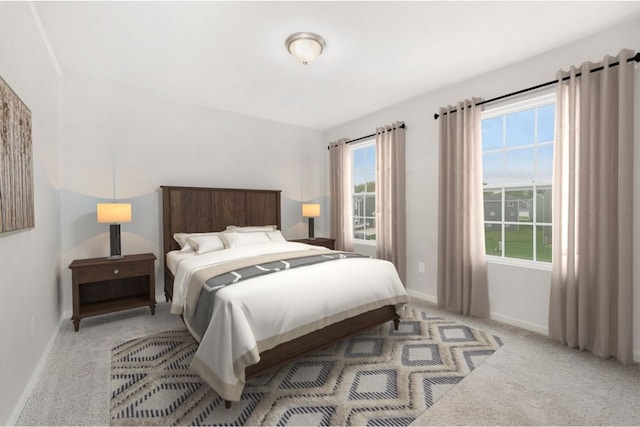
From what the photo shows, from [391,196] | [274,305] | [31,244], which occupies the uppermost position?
[391,196]

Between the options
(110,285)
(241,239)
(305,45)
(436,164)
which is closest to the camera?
(305,45)

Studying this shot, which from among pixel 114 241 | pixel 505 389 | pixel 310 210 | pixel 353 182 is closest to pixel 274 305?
pixel 505 389

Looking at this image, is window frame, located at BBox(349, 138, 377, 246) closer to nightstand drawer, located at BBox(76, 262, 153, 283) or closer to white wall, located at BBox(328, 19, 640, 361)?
white wall, located at BBox(328, 19, 640, 361)

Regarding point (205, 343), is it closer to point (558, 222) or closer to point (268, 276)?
point (268, 276)

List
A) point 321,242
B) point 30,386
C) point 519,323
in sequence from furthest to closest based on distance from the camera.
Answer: point 321,242 → point 519,323 → point 30,386

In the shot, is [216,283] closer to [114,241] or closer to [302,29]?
[114,241]

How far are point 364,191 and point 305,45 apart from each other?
8.93ft

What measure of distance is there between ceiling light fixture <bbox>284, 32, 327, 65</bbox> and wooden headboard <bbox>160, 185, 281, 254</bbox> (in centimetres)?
225

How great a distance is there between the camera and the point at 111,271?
3037mm

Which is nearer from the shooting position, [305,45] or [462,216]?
[305,45]

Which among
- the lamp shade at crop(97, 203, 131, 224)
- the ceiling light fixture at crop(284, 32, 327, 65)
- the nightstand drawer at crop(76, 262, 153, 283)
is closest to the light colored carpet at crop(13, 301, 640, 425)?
the nightstand drawer at crop(76, 262, 153, 283)

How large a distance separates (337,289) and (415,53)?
7.42 ft

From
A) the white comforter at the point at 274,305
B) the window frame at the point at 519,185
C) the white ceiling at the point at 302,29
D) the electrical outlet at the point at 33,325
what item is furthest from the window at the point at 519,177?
the electrical outlet at the point at 33,325

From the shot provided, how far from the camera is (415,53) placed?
8.90 feet
